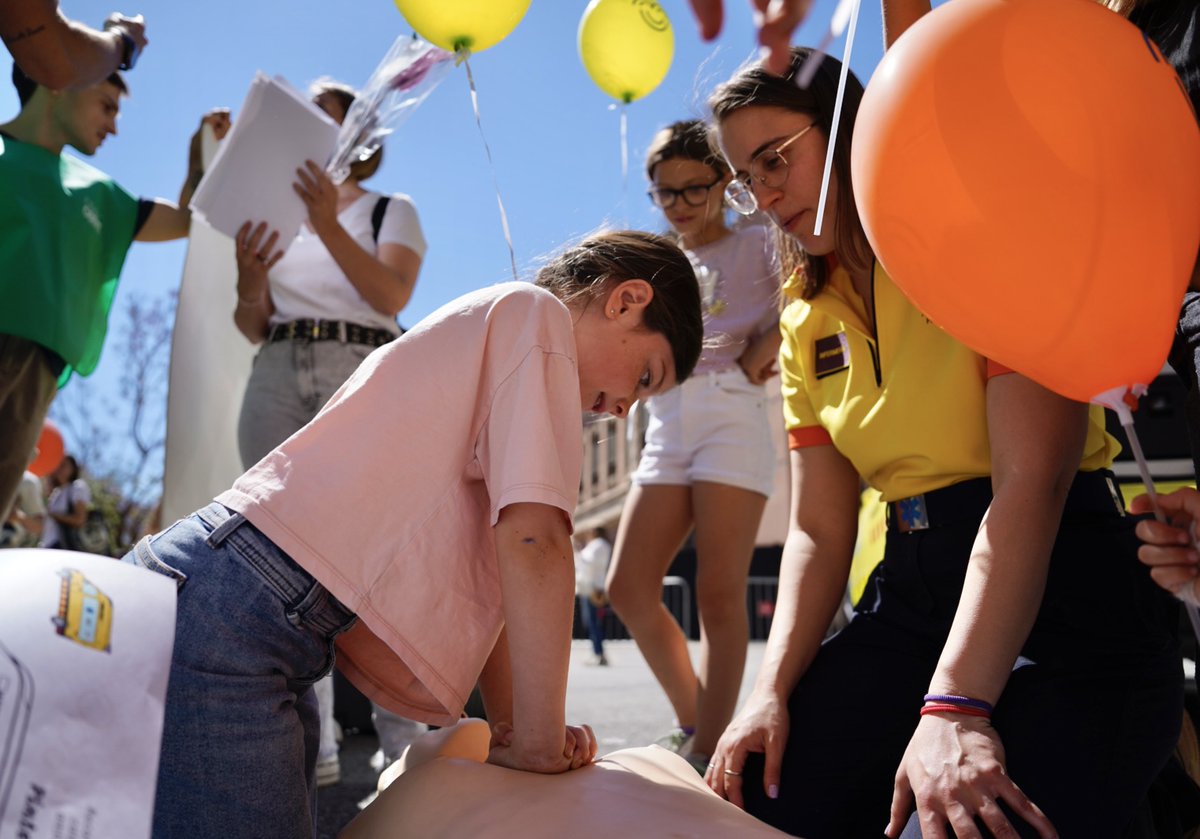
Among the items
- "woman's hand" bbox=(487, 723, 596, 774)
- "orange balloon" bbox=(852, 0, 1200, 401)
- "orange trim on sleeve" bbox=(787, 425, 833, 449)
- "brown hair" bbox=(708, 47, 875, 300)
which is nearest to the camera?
"orange balloon" bbox=(852, 0, 1200, 401)

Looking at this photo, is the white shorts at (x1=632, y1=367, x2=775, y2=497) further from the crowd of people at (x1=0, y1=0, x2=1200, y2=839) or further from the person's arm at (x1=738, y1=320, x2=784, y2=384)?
the crowd of people at (x1=0, y1=0, x2=1200, y2=839)

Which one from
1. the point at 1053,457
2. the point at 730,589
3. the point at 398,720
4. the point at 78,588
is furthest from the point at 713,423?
the point at 78,588

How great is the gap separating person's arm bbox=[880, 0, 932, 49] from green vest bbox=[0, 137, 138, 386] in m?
1.97

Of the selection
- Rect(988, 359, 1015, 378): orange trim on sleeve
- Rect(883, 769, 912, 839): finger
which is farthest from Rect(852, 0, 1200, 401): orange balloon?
→ Rect(883, 769, 912, 839): finger

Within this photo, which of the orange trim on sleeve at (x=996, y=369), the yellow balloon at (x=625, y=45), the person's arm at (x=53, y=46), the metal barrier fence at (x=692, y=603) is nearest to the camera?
the orange trim on sleeve at (x=996, y=369)

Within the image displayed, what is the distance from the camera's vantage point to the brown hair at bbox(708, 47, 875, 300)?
1.60m

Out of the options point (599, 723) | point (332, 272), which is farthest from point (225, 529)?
point (599, 723)

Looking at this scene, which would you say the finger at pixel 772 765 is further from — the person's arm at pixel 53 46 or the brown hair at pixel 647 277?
the person's arm at pixel 53 46

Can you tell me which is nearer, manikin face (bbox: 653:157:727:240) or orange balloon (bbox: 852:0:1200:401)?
orange balloon (bbox: 852:0:1200:401)

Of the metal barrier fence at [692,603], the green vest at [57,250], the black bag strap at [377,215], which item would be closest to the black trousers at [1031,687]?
the black bag strap at [377,215]

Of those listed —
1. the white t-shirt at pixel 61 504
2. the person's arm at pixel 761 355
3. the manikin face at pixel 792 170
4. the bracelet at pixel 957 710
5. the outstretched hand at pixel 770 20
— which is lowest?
the white t-shirt at pixel 61 504

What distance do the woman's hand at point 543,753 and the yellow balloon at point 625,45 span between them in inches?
89.8

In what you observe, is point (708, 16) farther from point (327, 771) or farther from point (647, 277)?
point (327, 771)

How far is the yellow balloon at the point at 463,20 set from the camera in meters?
2.41
